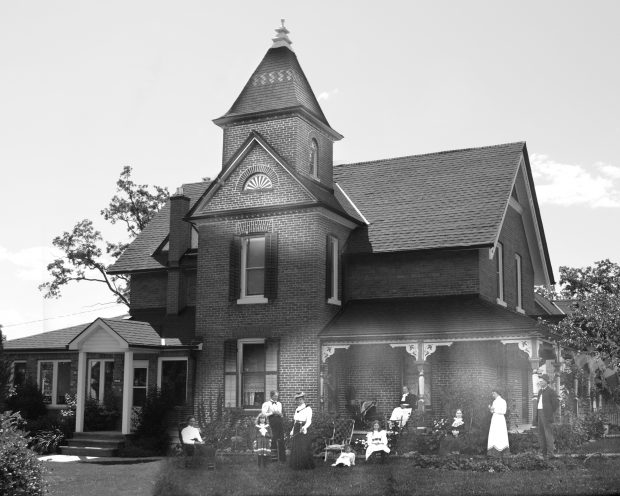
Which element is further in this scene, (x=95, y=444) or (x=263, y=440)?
(x=95, y=444)

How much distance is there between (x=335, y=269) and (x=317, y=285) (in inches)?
64.7

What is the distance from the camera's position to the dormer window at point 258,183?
92.4 ft

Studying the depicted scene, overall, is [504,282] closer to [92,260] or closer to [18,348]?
[18,348]

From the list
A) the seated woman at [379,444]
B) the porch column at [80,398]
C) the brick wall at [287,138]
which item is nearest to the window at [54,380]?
the porch column at [80,398]

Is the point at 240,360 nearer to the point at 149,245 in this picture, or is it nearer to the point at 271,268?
the point at 271,268

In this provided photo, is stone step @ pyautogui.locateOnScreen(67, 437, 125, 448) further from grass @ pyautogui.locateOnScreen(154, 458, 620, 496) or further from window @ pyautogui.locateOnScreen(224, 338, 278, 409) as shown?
grass @ pyautogui.locateOnScreen(154, 458, 620, 496)

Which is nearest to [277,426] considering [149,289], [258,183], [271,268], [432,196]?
[271,268]

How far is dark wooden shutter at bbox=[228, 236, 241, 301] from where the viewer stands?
28047 mm

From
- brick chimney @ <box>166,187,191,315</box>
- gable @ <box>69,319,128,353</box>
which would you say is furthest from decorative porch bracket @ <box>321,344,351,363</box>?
brick chimney @ <box>166,187,191,315</box>

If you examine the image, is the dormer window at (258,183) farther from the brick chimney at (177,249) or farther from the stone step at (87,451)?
the stone step at (87,451)

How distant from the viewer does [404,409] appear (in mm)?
24297

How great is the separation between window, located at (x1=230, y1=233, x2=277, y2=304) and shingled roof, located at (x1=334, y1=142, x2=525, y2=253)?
2981mm

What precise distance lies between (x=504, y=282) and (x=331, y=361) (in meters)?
7.30

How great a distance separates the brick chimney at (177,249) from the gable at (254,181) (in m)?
3.32
